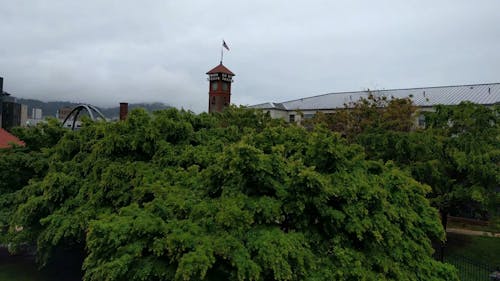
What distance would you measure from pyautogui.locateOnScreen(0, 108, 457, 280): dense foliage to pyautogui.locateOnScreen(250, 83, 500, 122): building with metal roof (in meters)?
22.7

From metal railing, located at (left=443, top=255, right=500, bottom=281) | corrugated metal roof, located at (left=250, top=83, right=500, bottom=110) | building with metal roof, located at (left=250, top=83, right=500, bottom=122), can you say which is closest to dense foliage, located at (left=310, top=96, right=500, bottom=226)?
metal railing, located at (left=443, top=255, right=500, bottom=281)

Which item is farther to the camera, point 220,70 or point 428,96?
point 220,70

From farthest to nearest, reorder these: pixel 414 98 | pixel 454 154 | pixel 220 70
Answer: pixel 220 70
pixel 414 98
pixel 454 154

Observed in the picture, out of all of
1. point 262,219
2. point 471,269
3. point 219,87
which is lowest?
point 471,269

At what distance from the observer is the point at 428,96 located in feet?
145

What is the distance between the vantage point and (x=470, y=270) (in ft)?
59.5

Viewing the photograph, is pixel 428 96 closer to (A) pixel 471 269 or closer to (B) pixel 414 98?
(B) pixel 414 98

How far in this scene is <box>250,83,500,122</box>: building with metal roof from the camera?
40156 mm

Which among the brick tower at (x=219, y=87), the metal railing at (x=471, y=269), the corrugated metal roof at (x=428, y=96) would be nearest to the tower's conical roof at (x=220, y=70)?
the brick tower at (x=219, y=87)

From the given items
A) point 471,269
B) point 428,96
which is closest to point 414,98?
point 428,96

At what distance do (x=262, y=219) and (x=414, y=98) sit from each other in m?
42.3

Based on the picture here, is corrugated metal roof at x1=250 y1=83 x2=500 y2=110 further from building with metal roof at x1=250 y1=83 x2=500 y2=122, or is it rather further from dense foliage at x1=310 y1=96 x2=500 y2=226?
dense foliage at x1=310 y1=96 x2=500 y2=226

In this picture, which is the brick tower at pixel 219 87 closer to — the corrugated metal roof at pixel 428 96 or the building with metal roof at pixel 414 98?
the corrugated metal roof at pixel 428 96

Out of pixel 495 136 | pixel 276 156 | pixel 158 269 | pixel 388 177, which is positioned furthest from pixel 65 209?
pixel 495 136
